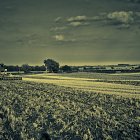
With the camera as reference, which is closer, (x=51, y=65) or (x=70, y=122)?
(x=70, y=122)

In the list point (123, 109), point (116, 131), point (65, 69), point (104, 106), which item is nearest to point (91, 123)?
point (116, 131)

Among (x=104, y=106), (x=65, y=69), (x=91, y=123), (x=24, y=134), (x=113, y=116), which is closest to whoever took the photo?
(x=24, y=134)

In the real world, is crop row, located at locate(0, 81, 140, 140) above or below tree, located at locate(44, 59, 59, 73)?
below

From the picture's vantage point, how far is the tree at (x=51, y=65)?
157 m

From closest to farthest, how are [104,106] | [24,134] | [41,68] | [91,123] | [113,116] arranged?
1. [24,134]
2. [91,123]
3. [113,116]
4. [104,106]
5. [41,68]

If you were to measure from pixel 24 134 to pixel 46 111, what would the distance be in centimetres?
578

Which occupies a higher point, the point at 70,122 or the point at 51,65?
the point at 51,65

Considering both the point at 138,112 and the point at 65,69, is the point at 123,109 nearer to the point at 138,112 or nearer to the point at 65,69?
the point at 138,112

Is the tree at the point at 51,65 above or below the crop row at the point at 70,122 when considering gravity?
above

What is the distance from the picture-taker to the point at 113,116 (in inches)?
728

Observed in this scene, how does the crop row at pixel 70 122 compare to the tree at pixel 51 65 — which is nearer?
the crop row at pixel 70 122

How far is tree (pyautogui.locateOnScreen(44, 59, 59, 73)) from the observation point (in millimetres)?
156875

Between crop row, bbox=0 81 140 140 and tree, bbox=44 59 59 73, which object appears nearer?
crop row, bbox=0 81 140 140

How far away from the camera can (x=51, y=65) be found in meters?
161
